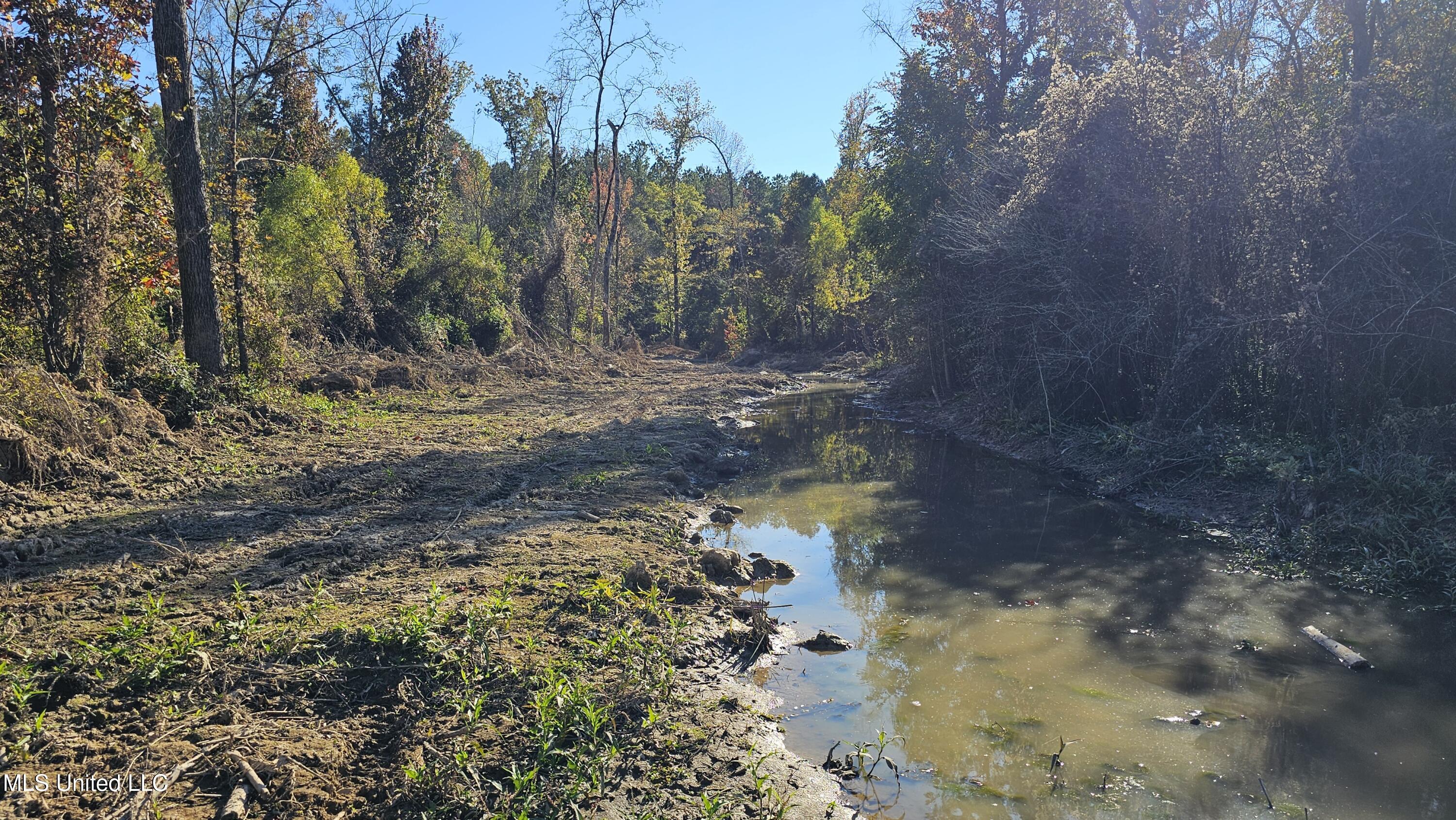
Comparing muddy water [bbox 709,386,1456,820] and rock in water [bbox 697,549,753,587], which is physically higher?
rock in water [bbox 697,549,753,587]

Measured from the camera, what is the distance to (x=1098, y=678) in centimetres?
569

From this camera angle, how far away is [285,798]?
128 inches

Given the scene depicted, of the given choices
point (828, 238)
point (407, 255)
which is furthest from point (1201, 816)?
point (828, 238)

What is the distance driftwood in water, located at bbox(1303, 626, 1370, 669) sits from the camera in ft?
19.0

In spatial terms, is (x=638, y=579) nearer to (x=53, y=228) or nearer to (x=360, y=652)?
(x=360, y=652)

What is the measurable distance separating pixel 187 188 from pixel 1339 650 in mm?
13487

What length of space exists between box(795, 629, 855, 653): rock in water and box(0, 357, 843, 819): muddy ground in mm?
495

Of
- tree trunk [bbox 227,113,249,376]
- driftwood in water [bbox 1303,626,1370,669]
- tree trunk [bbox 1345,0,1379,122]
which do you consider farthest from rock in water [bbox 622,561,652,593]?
tree trunk [bbox 1345,0,1379,122]

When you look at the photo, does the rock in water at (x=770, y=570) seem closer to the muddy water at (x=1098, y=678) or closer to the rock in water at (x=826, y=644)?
the muddy water at (x=1098, y=678)

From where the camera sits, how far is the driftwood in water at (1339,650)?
579 centimetres

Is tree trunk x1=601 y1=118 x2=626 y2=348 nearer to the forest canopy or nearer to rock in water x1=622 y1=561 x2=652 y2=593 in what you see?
the forest canopy

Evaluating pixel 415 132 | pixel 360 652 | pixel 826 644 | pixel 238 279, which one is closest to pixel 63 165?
pixel 238 279

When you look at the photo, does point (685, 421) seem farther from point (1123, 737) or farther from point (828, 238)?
point (828, 238)

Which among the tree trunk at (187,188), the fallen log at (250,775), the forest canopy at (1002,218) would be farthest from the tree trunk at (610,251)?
the fallen log at (250,775)
